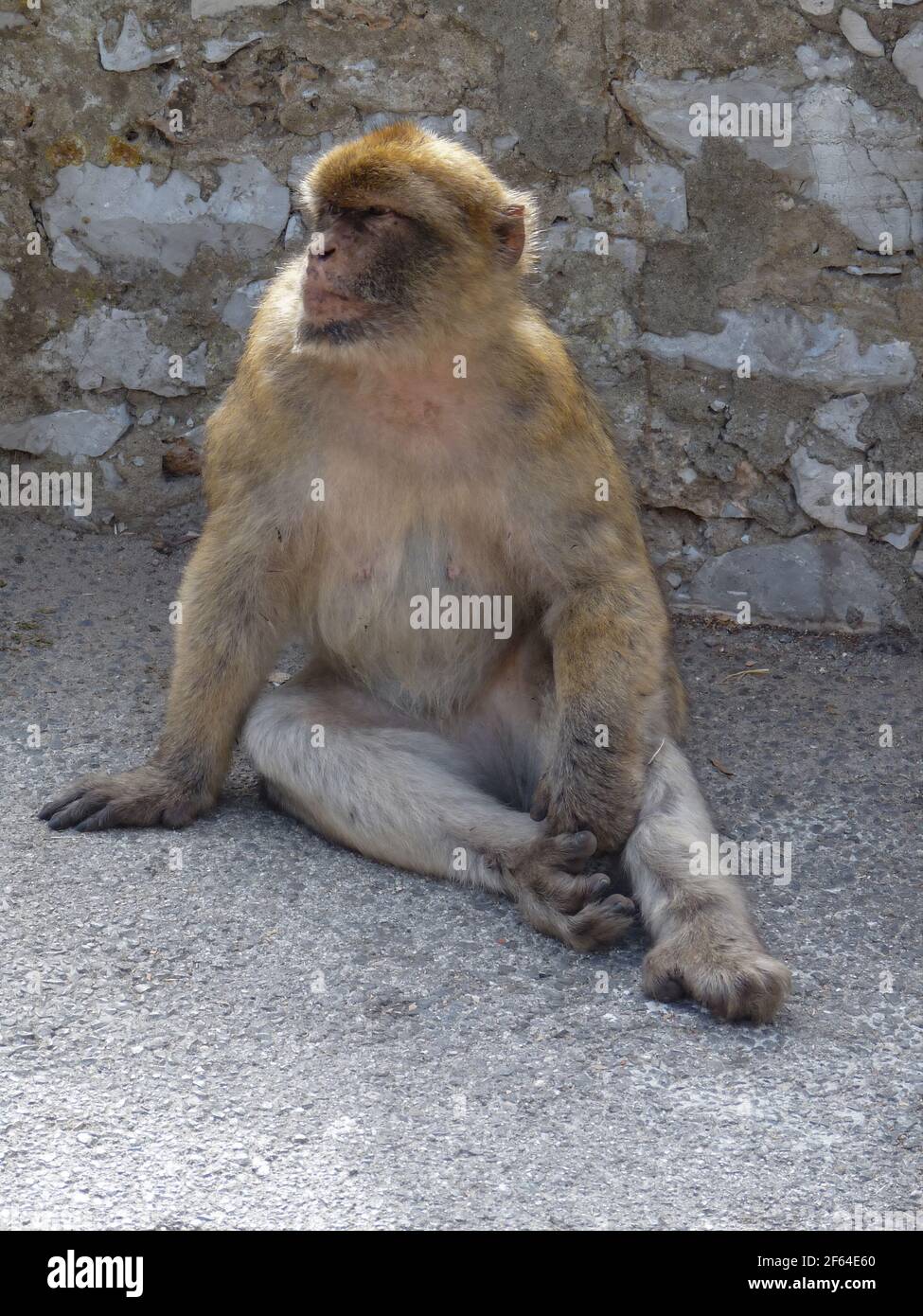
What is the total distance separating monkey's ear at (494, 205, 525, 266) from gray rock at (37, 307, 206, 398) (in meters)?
1.89

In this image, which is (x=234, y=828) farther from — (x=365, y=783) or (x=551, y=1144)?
(x=551, y=1144)

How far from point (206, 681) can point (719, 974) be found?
1424 millimetres

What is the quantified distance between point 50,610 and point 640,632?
2.20 meters

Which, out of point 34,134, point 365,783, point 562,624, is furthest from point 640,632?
point 34,134

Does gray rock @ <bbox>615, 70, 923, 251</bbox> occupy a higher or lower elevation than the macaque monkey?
higher

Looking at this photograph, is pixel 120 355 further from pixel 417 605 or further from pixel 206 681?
pixel 417 605

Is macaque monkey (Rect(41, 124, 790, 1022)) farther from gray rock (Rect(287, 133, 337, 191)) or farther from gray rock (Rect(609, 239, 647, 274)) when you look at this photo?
gray rock (Rect(287, 133, 337, 191))

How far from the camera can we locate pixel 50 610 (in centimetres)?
475

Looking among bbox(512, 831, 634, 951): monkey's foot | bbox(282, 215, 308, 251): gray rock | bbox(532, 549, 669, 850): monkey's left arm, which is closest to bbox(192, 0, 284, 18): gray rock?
bbox(282, 215, 308, 251): gray rock

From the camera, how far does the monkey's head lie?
3.09m

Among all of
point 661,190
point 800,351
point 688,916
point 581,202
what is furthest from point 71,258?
point 688,916

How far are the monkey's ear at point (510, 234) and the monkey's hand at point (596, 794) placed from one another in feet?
3.66

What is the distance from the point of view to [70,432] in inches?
199

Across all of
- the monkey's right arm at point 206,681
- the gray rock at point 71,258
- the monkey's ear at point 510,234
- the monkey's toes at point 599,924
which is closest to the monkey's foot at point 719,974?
the monkey's toes at point 599,924
